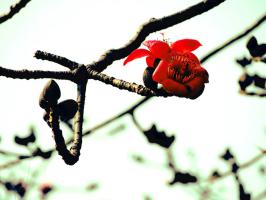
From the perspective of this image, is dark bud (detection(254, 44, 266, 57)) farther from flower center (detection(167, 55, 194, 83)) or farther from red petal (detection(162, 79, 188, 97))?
red petal (detection(162, 79, 188, 97))

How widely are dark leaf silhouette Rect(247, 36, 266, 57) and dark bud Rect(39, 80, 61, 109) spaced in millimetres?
1294

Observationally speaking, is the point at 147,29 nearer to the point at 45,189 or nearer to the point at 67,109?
the point at 67,109

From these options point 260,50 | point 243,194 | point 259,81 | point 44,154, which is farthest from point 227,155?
point 44,154

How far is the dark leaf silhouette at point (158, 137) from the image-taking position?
259cm

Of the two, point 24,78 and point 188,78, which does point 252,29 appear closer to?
point 188,78

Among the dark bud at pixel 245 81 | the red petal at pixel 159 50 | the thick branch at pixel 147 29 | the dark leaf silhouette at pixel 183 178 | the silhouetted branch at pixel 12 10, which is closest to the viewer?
the thick branch at pixel 147 29

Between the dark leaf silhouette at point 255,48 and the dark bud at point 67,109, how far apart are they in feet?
4.08

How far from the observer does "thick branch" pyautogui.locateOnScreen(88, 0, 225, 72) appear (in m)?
Result: 1.27

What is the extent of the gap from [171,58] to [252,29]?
1.53ft

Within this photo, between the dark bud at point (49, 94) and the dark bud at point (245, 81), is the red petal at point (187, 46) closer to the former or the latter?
the dark bud at point (49, 94)

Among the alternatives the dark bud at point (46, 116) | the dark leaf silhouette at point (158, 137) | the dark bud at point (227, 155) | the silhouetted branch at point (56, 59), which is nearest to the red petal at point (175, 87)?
the silhouetted branch at point (56, 59)

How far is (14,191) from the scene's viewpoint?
6141mm

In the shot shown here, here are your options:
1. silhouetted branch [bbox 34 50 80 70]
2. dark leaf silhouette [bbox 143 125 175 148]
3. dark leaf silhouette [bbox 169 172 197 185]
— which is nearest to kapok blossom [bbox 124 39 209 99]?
silhouetted branch [bbox 34 50 80 70]

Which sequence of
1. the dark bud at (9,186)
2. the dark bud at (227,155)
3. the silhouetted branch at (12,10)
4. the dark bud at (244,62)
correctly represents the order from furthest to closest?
the dark bud at (9,186) < the dark bud at (227,155) < the dark bud at (244,62) < the silhouetted branch at (12,10)
